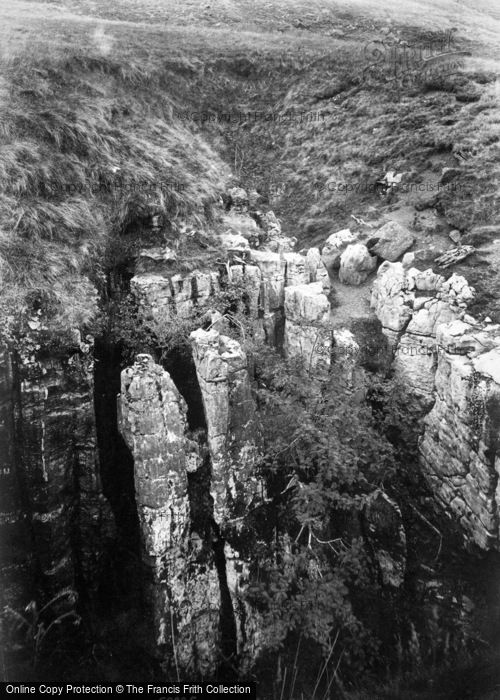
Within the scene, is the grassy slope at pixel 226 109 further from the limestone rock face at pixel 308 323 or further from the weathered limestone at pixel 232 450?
the limestone rock face at pixel 308 323

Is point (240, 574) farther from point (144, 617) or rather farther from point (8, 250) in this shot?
point (8, 250)

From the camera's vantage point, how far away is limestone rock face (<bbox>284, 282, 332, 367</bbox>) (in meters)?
11.7

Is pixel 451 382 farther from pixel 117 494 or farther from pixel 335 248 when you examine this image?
pixel 117 494

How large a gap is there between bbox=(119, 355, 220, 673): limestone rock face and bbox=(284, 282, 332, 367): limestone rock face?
4078 millimetres

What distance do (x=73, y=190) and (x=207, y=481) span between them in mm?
8277

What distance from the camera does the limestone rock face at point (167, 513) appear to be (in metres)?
8.77

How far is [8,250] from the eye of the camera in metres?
9.77

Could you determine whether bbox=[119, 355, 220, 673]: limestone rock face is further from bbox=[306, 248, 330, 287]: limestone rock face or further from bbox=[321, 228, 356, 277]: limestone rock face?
bbox=[321, 228, 356, 277]: limestone rock face

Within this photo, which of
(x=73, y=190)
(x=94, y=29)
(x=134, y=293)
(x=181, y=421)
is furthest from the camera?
(x=94, y=29)

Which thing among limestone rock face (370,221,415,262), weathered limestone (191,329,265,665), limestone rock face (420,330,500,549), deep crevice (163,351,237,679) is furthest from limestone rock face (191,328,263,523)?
limestone rock face (370,221,415,262)

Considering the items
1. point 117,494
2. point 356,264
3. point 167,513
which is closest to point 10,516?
point 117,494

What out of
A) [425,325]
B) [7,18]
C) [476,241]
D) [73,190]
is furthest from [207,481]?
[7,18]

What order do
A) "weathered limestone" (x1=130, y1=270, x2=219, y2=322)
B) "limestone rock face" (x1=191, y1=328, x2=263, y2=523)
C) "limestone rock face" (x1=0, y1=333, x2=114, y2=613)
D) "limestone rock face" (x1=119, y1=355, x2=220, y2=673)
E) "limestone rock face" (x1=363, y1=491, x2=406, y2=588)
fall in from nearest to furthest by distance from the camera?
"limestone rock face" (x1=0, y1=333, x2=114, y2=613) < "limestone rock face" (x1=119, y1=355, x2=220, y2=673) < "limestone rock face" (x1=191, y1=328, x2=263, y2=523) < "limestone rock face" (x1=363, y1=491, x2=406, y2=588) < "weathered limestone" (x1=130, y1=270, x2=219, y2=322)

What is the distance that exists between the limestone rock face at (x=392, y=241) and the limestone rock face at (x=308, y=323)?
2691 millimetres
